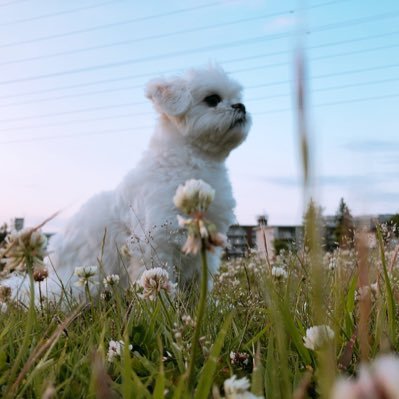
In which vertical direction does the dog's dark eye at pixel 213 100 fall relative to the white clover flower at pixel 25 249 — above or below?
above

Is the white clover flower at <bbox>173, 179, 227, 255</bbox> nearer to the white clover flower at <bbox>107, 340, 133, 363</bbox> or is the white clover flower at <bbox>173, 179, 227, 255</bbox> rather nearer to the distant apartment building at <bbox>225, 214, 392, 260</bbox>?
the distant apartment building at <bbox>225, 214, 392, 260</bbox>

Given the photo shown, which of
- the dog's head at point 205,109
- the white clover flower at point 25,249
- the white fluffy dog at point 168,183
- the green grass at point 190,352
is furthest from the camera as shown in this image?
the dog's head at point 205,109

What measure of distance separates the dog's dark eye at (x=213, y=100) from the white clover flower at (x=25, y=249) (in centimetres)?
430

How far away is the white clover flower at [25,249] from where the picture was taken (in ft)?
4.24

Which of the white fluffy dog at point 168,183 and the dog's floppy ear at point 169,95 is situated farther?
the dog's floppy ear at point 169,95

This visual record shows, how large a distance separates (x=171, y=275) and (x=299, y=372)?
10.0ft

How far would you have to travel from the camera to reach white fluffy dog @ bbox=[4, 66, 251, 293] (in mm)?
4695

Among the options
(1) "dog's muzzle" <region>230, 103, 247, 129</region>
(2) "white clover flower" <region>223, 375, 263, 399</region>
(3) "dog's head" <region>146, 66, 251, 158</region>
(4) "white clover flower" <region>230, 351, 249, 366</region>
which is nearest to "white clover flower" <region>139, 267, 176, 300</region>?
(4) "white clover flower" <region>230, 351, 249, 366</region>

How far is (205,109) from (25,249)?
13.8 ft

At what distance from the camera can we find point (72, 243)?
16.1ft

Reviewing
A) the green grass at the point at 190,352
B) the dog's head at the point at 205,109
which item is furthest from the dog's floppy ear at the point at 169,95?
the green grass at the point at 190,352

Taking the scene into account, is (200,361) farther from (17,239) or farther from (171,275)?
(171,275)

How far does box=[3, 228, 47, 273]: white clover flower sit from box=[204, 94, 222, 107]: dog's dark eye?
430 centimetres

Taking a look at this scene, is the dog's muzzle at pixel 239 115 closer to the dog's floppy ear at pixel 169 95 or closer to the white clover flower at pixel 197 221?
the dog's floppy ear at pixel 169 95
